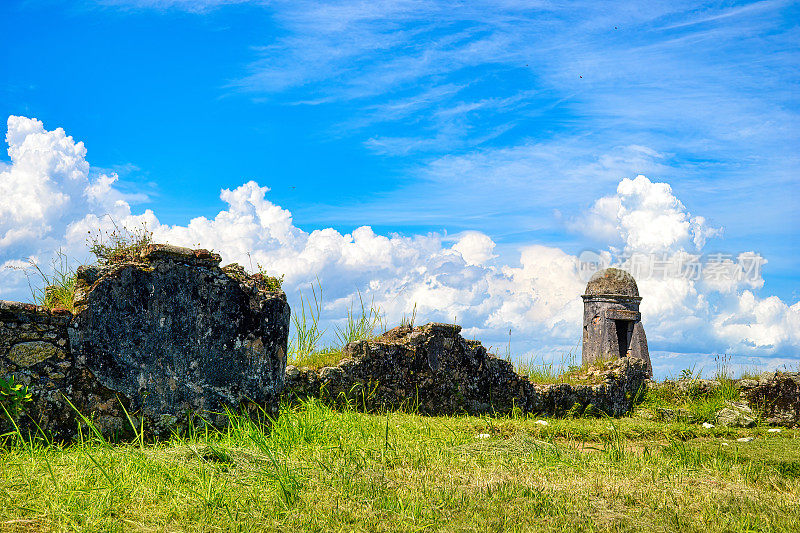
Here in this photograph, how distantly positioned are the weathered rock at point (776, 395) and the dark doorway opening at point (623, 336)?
4143 millimetres

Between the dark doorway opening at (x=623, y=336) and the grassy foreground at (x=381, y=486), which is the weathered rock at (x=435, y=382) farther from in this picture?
the dark doorway opening at (x=623, y=336)

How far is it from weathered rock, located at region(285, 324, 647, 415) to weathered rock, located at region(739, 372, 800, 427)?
3.05 m

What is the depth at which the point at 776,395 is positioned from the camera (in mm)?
12867

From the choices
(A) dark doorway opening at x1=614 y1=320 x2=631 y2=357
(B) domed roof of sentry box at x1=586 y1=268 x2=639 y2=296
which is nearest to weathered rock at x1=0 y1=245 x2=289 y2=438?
(B) domed roof of sentry box at x1=586 y1=268 x2=639 y2=296

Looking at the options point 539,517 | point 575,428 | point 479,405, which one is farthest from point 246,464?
point 479,405

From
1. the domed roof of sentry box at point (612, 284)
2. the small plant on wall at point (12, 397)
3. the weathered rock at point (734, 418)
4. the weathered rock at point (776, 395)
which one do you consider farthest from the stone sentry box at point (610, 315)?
the small plant on wall at point (12, 397)

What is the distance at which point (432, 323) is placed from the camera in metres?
10.4

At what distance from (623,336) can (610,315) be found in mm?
1381

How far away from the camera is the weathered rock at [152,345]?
6.52m

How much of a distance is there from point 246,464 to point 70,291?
3901 mm

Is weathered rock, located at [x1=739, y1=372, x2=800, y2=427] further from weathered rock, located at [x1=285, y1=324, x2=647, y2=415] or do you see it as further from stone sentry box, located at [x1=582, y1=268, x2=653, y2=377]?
stone sentry box, located at [x1=582, y1=268, x2=653, y2=377]

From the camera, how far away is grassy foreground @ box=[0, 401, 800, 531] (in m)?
4.25

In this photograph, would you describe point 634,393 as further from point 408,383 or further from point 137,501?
point 137,501

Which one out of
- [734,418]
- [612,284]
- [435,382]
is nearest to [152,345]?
[435,382]
